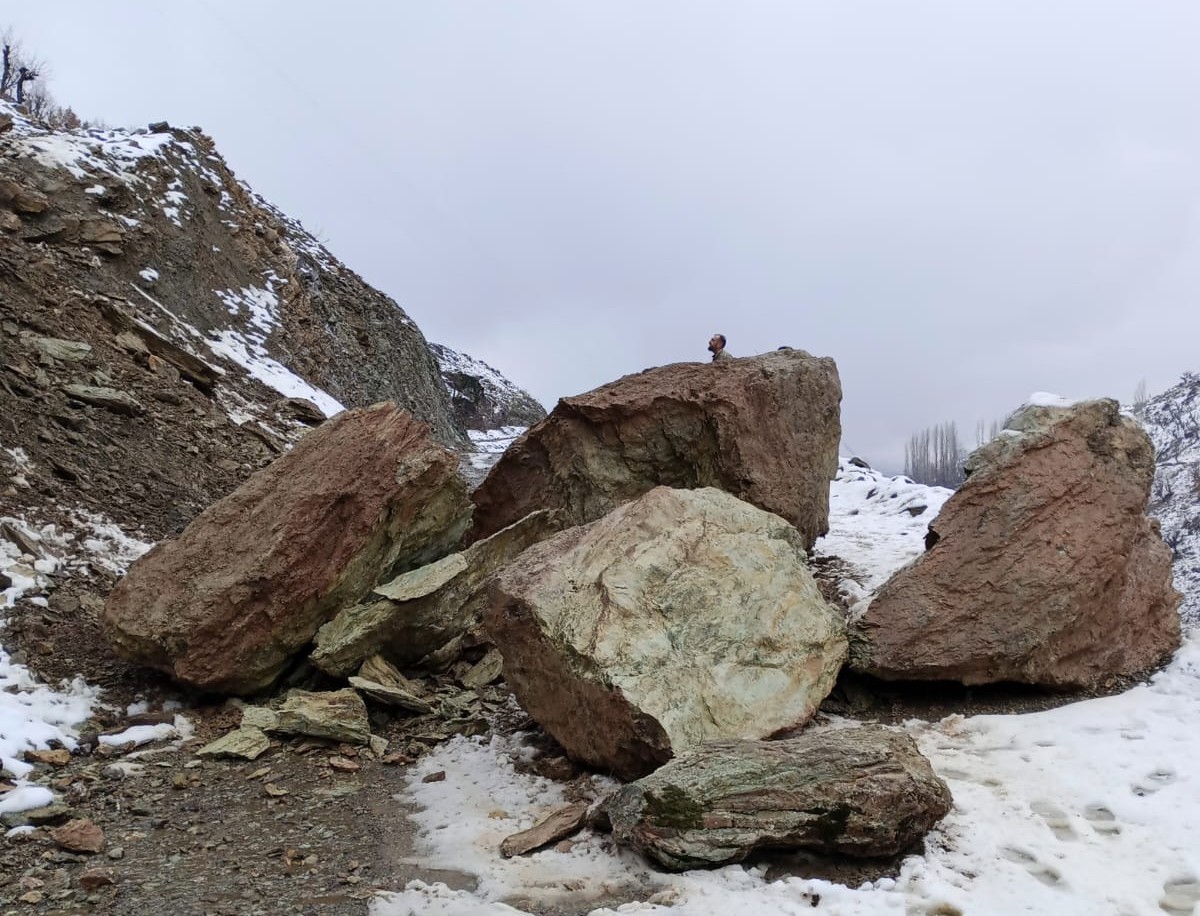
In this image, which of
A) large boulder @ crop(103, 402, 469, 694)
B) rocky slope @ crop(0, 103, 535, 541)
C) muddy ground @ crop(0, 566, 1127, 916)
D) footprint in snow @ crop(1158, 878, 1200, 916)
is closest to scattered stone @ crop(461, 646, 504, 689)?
muddy ground @ crop(0, 566, 1127, 916)

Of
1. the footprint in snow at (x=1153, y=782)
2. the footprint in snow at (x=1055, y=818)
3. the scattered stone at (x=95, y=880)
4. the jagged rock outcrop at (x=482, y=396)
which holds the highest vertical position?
the jagged rock outcrop at (x=482, y=396)

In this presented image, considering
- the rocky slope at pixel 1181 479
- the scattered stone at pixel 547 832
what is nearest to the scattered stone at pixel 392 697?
the scattered stone at pixel 547 832

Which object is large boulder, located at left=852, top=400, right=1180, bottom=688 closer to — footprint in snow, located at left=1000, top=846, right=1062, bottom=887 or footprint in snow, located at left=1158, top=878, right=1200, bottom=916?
footprint in snow, located at left=1000, top=846, right=1062, bottom=887

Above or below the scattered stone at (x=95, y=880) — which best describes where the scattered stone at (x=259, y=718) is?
above

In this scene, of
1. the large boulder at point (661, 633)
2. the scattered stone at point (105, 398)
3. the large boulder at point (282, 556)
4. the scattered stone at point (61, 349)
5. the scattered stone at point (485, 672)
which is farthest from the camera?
the scattered stone at point (61, 349)

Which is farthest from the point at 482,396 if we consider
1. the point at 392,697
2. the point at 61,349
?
the point at 392,697

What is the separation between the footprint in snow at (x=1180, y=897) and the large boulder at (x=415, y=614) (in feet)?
16.4

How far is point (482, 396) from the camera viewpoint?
3547cm

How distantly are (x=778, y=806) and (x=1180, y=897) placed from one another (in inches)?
68.7

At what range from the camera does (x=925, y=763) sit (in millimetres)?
4422

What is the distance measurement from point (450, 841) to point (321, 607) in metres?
2.82

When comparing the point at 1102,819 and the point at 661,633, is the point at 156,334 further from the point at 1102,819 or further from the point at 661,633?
the point at 1102,819

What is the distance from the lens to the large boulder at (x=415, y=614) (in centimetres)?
664

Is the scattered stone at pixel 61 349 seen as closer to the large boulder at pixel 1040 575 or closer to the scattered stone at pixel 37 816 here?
the scattered stone at pixel 37 816
